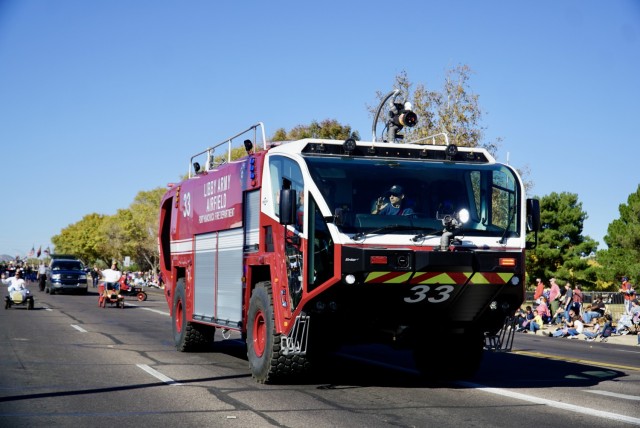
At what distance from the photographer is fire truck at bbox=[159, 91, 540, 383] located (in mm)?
10406

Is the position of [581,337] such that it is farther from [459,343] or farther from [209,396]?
[209,396]

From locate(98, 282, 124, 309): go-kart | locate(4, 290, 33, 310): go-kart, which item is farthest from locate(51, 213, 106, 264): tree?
locate(4, 290, 33, 310): go-kart

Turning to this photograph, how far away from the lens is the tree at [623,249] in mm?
55219

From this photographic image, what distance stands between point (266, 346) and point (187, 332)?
16.6ft

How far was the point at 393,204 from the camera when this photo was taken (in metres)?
10.9

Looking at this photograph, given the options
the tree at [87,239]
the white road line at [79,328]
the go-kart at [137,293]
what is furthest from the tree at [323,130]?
the tree at [87,239]

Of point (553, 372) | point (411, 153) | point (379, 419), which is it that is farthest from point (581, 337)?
point (379, 419)

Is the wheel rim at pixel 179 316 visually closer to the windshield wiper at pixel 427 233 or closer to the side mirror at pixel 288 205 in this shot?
the side mirror at pixel 288 205

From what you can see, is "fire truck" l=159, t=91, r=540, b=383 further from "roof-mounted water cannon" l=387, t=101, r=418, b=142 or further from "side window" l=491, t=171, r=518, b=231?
"roof-mounted water cannon" l=387, t=101, r=418, b=142

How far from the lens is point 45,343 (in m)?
17.7

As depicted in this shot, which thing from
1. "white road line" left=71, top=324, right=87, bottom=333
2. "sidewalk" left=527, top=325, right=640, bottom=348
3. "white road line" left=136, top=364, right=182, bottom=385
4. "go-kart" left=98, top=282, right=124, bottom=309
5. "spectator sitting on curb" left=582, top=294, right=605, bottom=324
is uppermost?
"go-kart" left=98, top=282, right=124, bottom=309

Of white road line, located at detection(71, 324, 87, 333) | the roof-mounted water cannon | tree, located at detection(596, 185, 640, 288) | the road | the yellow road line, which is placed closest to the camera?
the road

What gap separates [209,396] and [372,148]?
3682mm

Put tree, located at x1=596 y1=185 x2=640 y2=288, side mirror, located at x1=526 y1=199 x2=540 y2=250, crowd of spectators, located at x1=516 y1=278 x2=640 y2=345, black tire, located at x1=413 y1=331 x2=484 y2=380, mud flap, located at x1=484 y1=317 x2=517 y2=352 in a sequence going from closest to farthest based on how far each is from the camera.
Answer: side mirror, located at x1=526 y1=199 x2=540 y2=250, mud flap, located at x1=484 y1=317 x2=517 y2=352, black tire, located at x1=413 y1=331 x2=484 y2=380, crowd of spectators, located at x1=516 y1=278 x2=640 y2=345, tree, located at x1=596 y1=185 x2=640 y2=288
